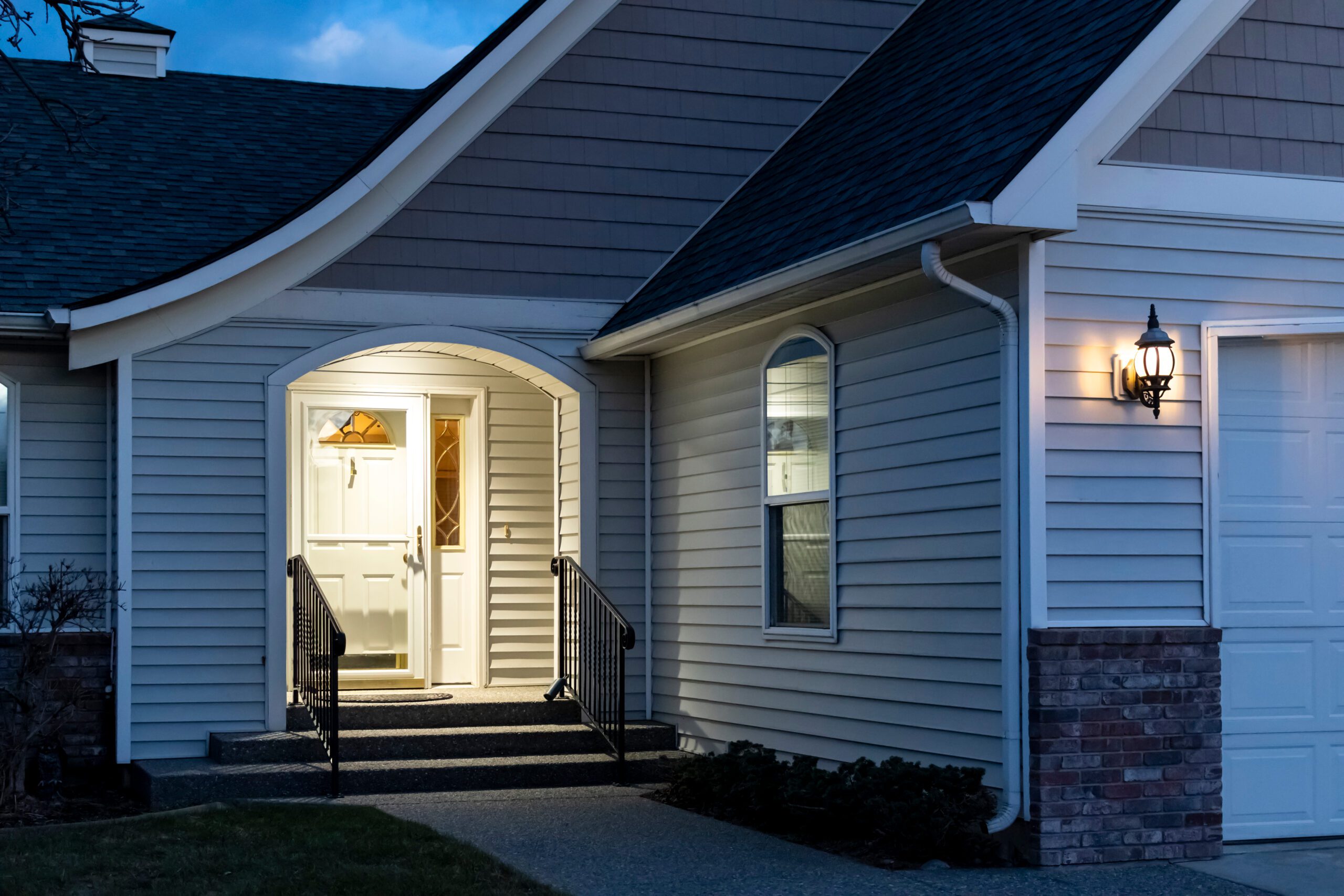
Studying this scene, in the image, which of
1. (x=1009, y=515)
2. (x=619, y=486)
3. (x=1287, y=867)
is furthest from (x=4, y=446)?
(x=1287, y=867)

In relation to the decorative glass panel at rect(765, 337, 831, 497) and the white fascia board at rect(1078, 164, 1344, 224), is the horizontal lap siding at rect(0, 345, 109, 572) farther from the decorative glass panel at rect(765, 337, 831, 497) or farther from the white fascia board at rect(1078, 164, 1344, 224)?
the white fascia board at rect(1078, 164, 1344, 224)

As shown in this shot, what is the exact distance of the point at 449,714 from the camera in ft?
31.3

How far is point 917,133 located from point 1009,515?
2.46 meters

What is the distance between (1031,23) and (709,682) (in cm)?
436

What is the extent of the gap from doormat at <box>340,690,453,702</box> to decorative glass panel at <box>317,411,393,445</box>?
1815 millimetres

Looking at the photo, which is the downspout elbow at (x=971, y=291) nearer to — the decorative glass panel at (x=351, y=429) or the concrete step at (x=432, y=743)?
the concrete step at (x=432, y=743)

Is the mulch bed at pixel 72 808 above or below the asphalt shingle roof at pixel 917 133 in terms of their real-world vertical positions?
below

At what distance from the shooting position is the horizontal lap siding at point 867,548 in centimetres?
690

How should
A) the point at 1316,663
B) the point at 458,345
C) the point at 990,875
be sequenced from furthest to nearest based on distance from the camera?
the point at 458,345 < the point at 1316,663 < the point at 990,875

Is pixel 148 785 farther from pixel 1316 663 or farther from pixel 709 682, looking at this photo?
pixel 1316 663

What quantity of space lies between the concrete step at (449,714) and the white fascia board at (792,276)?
2366 millimetres

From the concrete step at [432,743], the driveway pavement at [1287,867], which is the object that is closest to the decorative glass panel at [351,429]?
the concrete step at [432,743]

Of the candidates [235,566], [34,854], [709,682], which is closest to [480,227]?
[235,566]

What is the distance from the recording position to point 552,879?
6359 millimetres
